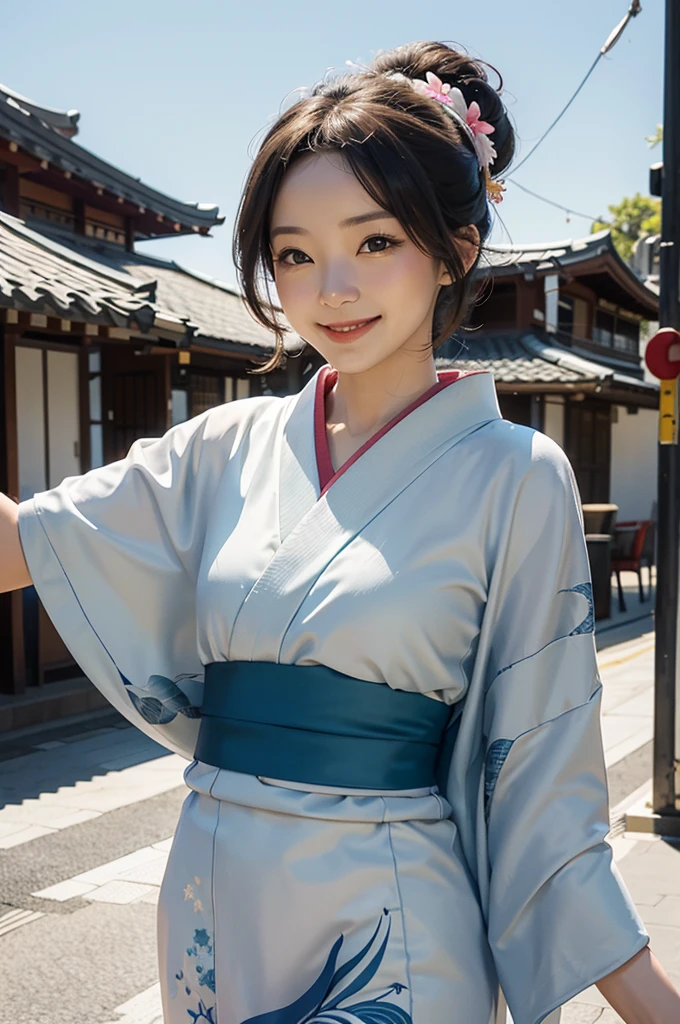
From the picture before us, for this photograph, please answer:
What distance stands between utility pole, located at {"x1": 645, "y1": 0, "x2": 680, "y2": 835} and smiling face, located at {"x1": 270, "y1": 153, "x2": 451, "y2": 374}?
11.3 feet

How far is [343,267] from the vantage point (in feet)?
5.02

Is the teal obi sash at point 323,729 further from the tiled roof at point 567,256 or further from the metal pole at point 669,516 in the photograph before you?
the tiled roof at point 567,256

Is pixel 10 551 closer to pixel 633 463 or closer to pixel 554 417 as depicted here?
pixel 554 417

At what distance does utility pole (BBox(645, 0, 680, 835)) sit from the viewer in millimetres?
4719

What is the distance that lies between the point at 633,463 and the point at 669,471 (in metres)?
16.5

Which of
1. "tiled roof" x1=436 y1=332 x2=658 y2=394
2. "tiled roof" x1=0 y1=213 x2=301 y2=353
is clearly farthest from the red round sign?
"tiled roof" x1=436 y1=332 x2=658 y2=394

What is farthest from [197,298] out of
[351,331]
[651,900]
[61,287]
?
[351,331]

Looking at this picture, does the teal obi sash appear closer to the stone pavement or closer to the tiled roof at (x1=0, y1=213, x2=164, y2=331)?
the stone pavement

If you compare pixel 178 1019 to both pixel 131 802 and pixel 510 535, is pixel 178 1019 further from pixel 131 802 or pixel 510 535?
pixel 131 802

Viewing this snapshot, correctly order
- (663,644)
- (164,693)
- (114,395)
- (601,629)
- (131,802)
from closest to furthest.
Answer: (164,693), (663,644), (131,802), (114,395), (601,629)

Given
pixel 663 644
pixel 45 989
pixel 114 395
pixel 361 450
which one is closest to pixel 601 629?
pixel 114 395

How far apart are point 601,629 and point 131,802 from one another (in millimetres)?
7931

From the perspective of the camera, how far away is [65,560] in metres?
1.62

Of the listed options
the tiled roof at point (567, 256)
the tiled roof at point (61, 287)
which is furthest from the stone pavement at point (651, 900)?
the tiled roof at point (567, 256)
